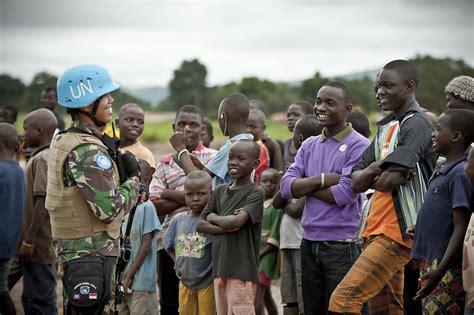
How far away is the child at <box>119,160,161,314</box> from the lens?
7273 mm

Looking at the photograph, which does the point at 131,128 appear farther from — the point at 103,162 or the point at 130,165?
the point at 103,162

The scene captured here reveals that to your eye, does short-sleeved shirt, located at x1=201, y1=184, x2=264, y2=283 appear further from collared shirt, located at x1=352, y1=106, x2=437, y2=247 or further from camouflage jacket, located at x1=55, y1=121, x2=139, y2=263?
camouflage jacket, located at x1=55, y1=121, x2=139, y2=263

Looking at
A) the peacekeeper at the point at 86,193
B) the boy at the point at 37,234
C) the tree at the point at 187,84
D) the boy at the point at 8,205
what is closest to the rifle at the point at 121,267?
the peacekeeper at the point at 86,193

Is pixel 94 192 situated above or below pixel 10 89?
below

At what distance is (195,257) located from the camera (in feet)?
22.6

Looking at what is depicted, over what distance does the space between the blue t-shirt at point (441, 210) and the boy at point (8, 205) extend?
15.3 ft

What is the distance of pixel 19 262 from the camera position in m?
Result: 8.59

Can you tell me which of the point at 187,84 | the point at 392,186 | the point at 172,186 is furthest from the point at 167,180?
the point at 187,84

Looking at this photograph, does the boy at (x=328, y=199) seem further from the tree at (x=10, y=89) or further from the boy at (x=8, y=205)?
the tree at (x=10, y=89)

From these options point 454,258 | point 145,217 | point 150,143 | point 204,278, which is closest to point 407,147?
point 454,258

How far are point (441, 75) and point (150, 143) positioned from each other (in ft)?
53.9

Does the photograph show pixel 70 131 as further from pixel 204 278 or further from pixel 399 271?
pixel 399 271

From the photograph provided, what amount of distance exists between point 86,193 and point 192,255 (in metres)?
1.70

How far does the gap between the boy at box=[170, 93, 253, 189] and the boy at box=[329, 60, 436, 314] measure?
142 centimetres
